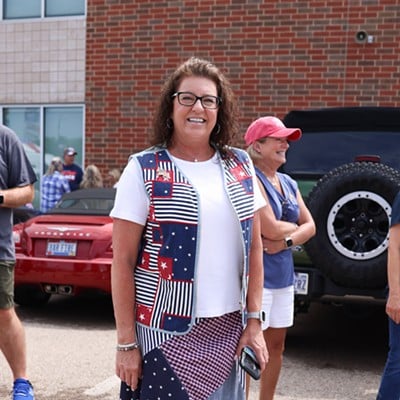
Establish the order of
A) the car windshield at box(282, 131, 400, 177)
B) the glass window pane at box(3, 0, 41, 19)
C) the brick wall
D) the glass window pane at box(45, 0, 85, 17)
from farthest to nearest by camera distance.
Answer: the glass window pane at box(3, 0, 41, 19), the glass window pane at box(45, 0, 85, 17), the brick wall, the car windshield at box(282, 131, 400, 177)

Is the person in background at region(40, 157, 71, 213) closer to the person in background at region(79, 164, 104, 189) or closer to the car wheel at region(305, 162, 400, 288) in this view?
the person in background at region(79, 164, 104, 189)

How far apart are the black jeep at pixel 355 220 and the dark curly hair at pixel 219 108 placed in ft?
6.41

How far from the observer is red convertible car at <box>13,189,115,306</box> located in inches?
244

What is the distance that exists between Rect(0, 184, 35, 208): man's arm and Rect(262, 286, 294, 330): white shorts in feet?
5.12

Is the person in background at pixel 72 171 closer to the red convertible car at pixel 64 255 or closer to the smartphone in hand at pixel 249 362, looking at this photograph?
the red convertible car at pixel 64 255

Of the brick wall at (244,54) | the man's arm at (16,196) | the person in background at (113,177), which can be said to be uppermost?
the brick wall at (244,54)

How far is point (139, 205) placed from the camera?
2221mm

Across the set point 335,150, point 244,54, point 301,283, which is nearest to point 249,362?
point 301,283

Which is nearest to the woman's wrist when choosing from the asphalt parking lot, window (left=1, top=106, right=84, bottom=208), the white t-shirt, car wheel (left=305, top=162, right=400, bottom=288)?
the white t-shirt

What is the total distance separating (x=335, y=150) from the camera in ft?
16.6

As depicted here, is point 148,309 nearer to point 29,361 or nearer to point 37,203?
point 29,361

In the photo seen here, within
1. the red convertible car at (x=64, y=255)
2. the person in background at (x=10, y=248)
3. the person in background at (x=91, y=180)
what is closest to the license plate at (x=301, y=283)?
the person in background at (x=10, y=248)

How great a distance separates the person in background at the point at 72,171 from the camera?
9.85 m

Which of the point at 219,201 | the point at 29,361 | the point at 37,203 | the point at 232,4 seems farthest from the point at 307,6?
the point at 219,201
